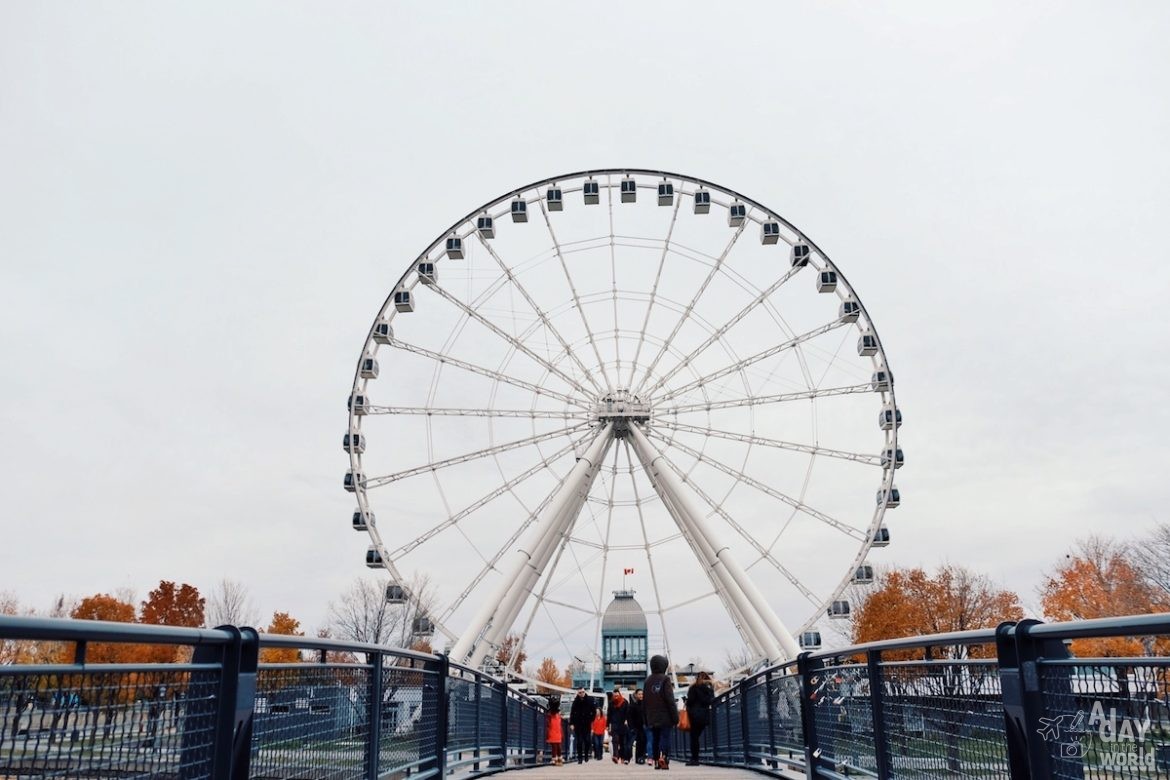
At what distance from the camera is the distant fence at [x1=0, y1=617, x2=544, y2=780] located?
116 inches

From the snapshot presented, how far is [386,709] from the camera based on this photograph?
711 centimetres

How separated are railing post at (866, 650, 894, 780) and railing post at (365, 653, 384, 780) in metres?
3.34

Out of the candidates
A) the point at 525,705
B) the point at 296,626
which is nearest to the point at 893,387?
the point at 525,705

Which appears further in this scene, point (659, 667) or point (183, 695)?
point (659, 667)

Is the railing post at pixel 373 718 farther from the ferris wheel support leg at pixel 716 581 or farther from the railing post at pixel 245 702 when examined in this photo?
the ferris wheel support leg at pixel 716 581

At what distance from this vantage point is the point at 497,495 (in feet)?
89.4

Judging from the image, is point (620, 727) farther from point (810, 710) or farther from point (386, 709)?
point (386, 709)

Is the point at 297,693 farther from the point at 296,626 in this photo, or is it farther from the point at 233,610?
the point at 233,610

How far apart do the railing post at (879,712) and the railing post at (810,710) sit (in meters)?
1.88

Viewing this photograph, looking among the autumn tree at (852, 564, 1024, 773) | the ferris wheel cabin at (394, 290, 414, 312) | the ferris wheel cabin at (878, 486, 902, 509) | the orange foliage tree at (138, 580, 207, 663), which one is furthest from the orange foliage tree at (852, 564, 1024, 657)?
the orange foliage tree at (138, 580, 207, 663)

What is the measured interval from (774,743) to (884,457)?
59.0ft

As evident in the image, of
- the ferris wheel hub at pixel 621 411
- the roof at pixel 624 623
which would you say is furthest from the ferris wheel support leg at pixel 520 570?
the roof at pixel 624 623

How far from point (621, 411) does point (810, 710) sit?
1926 cm

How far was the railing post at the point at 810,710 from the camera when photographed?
28.4 ft
